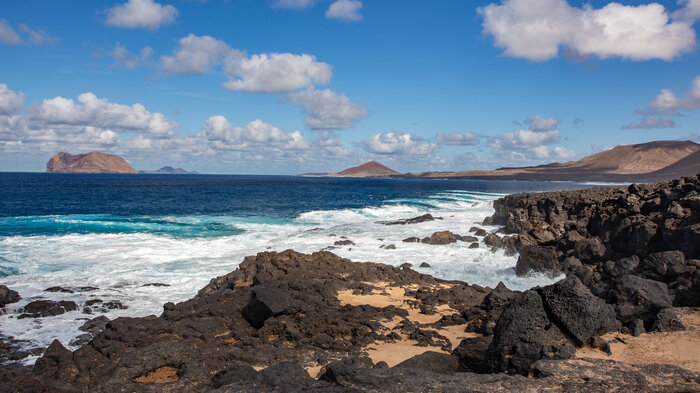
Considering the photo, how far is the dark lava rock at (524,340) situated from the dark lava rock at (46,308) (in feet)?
38.6

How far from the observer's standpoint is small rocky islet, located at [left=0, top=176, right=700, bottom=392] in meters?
5.62

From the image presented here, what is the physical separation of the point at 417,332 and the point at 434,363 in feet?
8.24

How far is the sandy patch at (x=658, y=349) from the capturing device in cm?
667

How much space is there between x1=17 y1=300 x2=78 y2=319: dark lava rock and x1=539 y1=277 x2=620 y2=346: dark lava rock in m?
12.7

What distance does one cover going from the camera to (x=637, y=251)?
15.1 meters

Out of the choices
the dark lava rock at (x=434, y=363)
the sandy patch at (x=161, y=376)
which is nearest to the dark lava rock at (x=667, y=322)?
the dark lava rock at (x=434, y=363)

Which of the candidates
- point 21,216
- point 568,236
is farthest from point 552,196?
point 21,216

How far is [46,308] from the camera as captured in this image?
1248 cm

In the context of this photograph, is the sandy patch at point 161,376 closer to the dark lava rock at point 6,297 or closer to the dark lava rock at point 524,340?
the dark lava rock at point 524,340

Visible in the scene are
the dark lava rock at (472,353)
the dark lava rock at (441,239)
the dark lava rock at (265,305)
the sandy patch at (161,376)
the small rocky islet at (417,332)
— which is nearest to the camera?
the small rocky islet at (417,332)

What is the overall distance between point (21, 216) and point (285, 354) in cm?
3806

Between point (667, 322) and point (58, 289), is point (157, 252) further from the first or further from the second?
point (667, 322)

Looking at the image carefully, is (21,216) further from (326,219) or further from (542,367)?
(542,367)

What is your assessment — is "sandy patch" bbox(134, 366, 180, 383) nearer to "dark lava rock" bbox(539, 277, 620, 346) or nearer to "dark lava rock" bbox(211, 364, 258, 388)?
"dark lava rock" bbox(211, 364, 258, 388)
